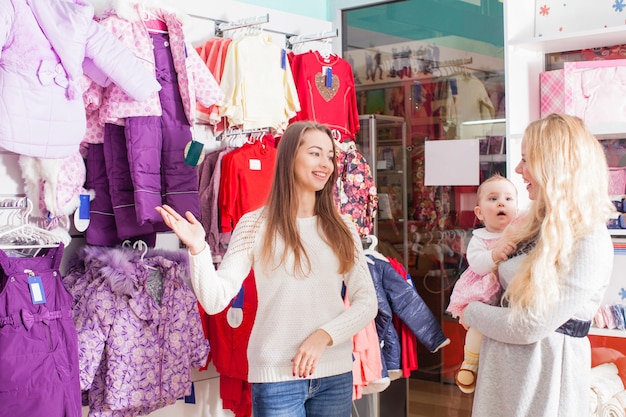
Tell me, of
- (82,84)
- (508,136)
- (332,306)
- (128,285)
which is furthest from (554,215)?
(82,84)

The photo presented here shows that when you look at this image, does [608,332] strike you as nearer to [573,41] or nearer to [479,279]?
[479,279]

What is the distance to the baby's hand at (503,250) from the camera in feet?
8.15

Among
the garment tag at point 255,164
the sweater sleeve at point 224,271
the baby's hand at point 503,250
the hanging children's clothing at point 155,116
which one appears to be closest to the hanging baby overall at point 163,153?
the hanging children's clothing at point 155,116

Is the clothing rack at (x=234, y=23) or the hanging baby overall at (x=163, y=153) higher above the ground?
the clothing rack at (x=234, y=23)

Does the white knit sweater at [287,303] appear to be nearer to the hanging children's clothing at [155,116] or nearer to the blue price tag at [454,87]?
the hanging children's clothing at [155,116]

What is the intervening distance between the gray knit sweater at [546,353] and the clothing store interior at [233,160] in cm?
74

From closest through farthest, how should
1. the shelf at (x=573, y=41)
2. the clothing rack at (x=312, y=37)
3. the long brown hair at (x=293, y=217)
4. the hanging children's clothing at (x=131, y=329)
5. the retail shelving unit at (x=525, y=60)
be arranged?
1. the long brown hair at (x=293, y=217)
2. the hanging children's clothing at (x=131, y=329)
3. the shelf at (x=573, y=41)
4. the retail shelving unit at (x=525, y=60)
5. the clothing rack at (x=312, y=37)

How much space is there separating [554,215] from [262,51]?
188 centimetres

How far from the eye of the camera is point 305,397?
2.46m

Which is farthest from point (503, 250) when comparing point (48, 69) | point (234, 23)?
point (234, 23)

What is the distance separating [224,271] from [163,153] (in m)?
0.95

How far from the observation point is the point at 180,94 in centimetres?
330

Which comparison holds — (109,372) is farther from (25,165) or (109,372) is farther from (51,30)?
(51,30)

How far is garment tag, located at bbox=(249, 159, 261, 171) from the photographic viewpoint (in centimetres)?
359
